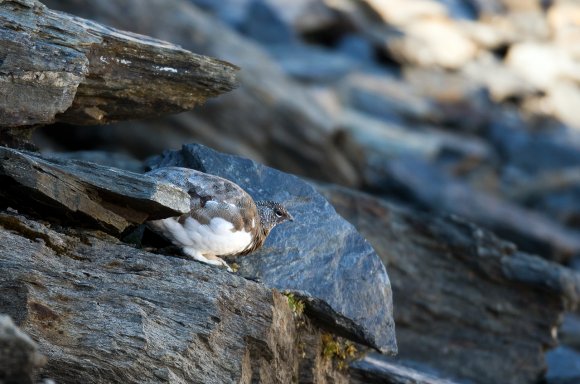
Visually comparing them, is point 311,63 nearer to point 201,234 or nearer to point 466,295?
point 466,295

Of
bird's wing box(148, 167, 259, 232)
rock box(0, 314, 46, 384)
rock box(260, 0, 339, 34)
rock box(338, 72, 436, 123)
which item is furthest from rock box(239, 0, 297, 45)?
rock box(0, 314, 46, 384)

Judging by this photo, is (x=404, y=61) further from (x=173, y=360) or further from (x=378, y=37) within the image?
(x=173, y=360)

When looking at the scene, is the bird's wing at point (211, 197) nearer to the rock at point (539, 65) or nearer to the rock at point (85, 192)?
the rock at point (85, 192)

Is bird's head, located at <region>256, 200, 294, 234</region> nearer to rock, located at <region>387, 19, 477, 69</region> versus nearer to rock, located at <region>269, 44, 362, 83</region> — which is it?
rock, located at <region>269, 44, 362, 83</region>

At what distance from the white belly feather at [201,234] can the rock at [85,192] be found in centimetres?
29

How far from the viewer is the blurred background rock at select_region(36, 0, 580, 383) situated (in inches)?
1031

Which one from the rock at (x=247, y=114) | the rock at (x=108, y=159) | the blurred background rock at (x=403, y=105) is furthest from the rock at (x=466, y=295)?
the rock at (x=247, y=114)

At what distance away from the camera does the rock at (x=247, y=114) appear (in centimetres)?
2581

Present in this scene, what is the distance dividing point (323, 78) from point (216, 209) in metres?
32.7

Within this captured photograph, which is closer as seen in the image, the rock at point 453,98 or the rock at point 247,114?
the rock at point 247,114

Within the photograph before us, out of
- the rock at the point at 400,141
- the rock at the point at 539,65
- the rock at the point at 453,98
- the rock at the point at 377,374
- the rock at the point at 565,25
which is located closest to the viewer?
the rock at the point at 377,374

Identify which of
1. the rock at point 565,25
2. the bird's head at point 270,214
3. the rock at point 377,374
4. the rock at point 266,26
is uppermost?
the rock at point 565,25

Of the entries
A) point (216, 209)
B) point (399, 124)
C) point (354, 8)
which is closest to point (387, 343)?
point (216, 209)

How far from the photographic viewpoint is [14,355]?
22.4 feet
